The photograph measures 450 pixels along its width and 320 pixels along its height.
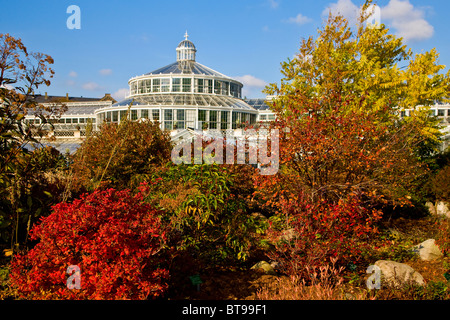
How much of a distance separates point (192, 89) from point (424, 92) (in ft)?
87.5

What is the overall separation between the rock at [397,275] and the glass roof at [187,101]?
29.2 m

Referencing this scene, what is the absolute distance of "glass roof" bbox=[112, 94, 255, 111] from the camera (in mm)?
34969

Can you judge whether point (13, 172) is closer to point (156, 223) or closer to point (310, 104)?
point (156, 223)

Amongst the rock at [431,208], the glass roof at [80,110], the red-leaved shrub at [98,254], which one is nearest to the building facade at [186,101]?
the glass roof at [80,110]

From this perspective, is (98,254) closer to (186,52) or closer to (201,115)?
Result: (201,115)

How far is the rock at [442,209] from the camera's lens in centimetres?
1241

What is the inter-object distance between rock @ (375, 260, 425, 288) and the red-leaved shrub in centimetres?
377

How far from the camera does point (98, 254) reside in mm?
4699

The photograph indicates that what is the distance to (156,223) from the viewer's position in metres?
5.04

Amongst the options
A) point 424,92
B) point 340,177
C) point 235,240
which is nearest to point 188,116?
point 424,92

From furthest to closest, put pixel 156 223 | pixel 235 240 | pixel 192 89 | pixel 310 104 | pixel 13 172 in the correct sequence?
1. pixel 192 89
2. pixel 310 104
3. pixel 235 240
4. pixel 13 172
5. pixel 156 223

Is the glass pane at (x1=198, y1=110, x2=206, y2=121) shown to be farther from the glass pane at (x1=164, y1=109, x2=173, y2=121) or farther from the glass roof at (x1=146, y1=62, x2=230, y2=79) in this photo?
the glass roof at (x1=146, y1=62, x2=230, y2=79)

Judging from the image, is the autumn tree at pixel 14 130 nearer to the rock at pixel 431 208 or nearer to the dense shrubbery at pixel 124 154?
the dense shrubbery at pixel 124 154

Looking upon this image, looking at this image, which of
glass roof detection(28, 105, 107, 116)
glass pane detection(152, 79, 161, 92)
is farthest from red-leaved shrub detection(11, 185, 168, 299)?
glass roof detection(28, 105, 107, 116)
